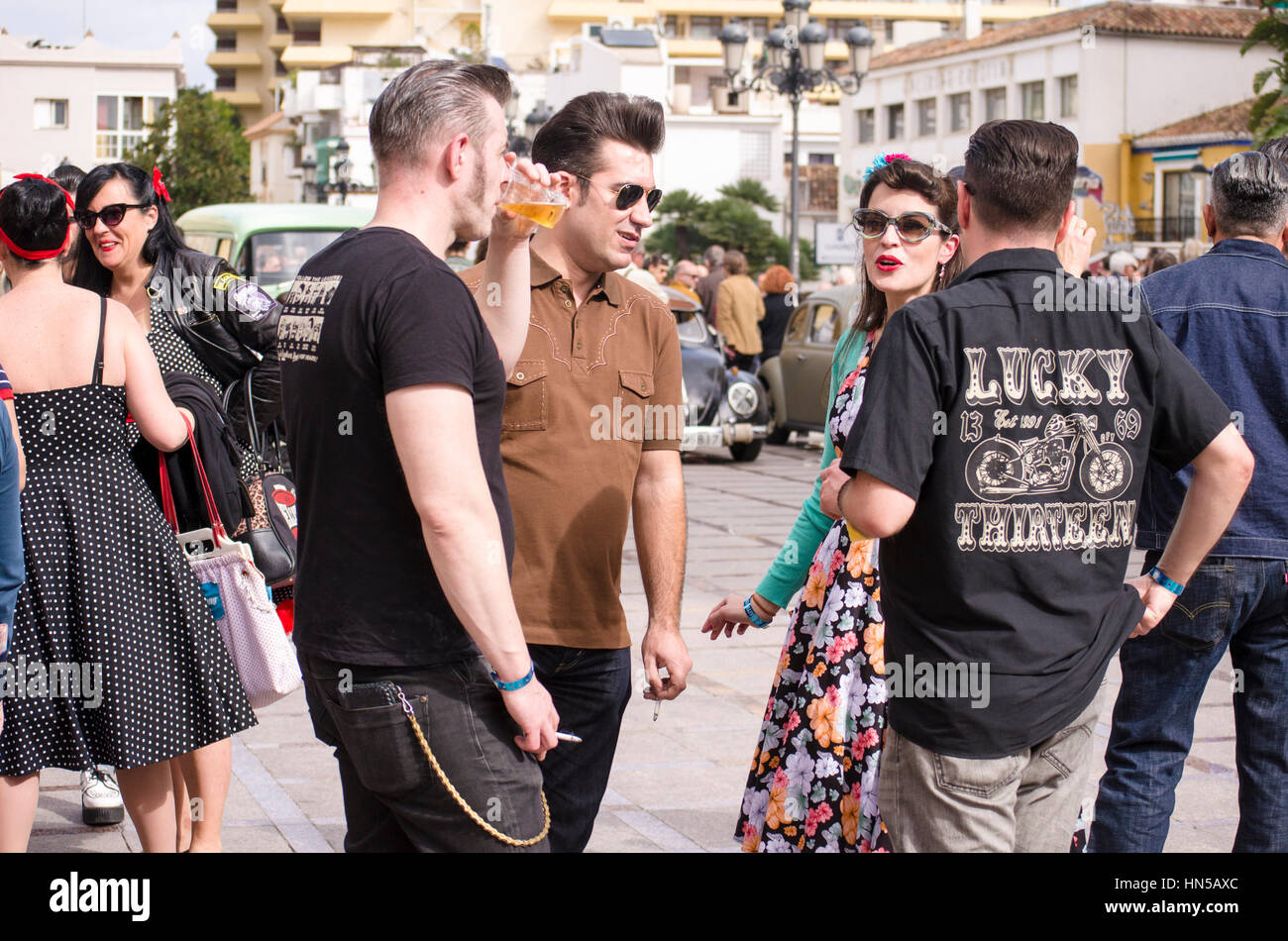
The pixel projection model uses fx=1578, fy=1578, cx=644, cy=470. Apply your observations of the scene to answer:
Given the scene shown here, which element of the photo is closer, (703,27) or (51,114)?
(51,114)

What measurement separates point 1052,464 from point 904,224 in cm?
119

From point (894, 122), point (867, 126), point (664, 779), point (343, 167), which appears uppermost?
point (867, 126)

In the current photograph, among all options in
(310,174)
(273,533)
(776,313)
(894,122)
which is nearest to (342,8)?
(894,122)

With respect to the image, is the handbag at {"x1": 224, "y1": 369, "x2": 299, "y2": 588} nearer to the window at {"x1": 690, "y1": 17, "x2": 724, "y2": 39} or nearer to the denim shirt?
the denim shirt

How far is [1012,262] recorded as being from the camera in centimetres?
282

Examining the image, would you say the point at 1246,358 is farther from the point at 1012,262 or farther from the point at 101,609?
the point at 101,609

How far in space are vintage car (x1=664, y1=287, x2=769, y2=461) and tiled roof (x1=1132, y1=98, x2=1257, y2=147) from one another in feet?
109

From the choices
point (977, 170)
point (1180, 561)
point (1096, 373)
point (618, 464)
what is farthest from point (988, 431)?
point (618, 464)

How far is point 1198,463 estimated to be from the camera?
304cm

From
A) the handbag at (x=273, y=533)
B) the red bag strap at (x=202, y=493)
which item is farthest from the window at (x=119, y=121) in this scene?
the red bag strap at (x=202, y=493)

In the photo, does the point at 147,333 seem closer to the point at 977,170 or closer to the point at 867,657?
the point at 867,657

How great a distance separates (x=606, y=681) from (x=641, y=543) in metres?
0.38

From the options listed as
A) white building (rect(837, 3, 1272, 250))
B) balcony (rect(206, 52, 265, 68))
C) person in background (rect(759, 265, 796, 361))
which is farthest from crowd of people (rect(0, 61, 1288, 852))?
balcony (rect(206, 52, 265, 68))

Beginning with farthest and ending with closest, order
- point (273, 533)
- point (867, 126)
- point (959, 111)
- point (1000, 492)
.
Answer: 1. point (867, 126)
2. point (959, 111)
3. point (273, 533)
4. point (1000, 492)
